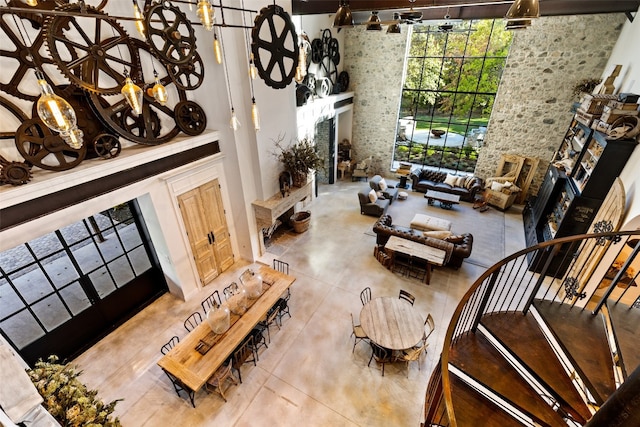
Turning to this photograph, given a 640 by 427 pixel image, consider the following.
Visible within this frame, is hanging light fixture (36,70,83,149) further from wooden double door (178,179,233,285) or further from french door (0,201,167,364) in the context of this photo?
wooden double door (178,179,233,285)

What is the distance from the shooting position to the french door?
13.2 ft

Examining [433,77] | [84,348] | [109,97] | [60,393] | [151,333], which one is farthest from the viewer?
[433,77]

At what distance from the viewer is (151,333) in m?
5.15

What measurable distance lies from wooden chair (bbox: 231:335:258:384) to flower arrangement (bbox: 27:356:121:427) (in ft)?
5.81

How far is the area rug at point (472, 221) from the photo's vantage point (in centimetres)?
729

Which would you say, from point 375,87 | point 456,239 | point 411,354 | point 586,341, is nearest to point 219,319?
point 411,354

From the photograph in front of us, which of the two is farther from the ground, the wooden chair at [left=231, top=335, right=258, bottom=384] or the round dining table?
the round dining table

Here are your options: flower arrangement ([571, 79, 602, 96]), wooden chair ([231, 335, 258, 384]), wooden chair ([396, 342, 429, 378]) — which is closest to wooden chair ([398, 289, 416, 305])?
wooden chair ([396, 342, 429, 378])

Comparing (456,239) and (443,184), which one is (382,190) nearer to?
(443,184)

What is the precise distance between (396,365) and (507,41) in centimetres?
1041

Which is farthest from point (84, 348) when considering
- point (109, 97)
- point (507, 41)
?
point (507, 41)

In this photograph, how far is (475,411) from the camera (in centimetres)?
244

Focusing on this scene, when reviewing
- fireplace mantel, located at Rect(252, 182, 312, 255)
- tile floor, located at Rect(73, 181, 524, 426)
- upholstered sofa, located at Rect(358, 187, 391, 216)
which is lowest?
tile floor, located at Rect(73, 181, 524, 426)

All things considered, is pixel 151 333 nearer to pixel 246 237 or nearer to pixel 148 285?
pixel 148 285
